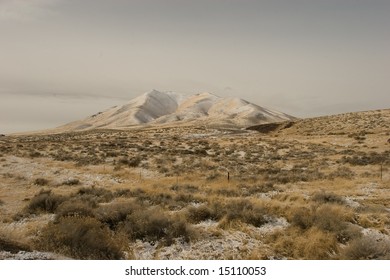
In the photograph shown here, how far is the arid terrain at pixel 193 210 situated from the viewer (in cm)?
1005

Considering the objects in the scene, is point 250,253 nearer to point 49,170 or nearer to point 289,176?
point 289,176

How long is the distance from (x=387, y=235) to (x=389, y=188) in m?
8.93

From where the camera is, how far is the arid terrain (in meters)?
10.0

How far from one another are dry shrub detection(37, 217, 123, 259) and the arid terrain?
0.09 ft

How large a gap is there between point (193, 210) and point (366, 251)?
19.5 feet

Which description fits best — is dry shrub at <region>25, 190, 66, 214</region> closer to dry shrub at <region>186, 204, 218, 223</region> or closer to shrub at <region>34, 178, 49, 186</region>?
dry shrub at <region>186, 204, 218, 223</region>

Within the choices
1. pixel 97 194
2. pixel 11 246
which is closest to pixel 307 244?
pixel 11 246

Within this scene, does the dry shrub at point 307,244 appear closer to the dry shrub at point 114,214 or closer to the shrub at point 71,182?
the dry shrub at point 114,214

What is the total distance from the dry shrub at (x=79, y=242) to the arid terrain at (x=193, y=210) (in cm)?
3

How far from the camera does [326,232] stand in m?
11.1

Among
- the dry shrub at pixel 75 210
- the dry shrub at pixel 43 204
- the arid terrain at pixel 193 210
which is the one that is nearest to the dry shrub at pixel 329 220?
the arid terrain at pixel 193 210

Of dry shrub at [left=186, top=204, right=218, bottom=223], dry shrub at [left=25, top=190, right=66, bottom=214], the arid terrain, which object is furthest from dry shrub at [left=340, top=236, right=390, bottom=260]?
dry shrub at [left=25, top=190, right=66, bottom=214]

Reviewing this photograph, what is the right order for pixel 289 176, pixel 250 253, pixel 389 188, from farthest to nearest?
pixel 289 176 < pixel 389 188 < pixel 250 253
